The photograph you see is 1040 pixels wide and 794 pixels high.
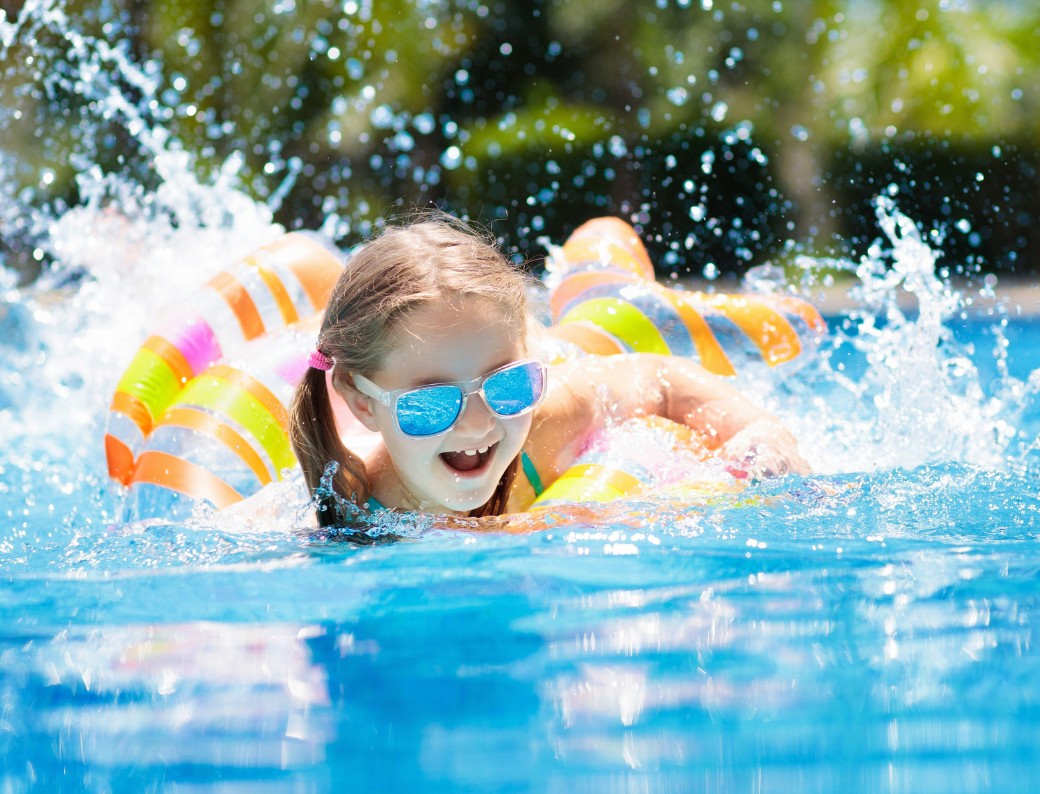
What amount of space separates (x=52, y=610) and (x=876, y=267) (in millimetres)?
8262

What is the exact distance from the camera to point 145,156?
1139cm

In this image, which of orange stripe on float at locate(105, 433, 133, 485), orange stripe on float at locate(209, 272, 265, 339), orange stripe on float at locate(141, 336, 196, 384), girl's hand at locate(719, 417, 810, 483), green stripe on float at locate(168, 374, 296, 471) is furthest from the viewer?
orange stripe on float at locate(209, 272, 265, 339)

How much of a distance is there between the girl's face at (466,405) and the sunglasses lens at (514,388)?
3 cm

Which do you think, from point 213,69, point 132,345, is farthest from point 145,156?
point 132,345

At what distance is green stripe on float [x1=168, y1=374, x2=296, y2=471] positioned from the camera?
3783 mm

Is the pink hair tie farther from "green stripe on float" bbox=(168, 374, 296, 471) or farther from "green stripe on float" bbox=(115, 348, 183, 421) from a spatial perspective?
"green stripe on float" bbox=(115, 348, 183, 421)

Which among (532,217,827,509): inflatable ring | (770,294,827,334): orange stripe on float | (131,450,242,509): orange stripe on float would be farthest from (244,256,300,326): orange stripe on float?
(770,294,827,334): orange stripe on float

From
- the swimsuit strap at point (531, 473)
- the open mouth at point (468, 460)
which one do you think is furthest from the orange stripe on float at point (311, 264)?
the open mouth at point (468, 460)

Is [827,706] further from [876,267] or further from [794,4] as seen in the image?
[794,4]

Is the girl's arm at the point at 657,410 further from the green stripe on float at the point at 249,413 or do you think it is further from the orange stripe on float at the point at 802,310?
the orange stripe on float at the point at 802,310

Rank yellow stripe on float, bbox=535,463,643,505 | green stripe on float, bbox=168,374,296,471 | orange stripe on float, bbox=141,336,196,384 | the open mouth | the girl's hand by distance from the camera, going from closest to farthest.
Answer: the open mouth < yellow stripe on float, bbox=535,463,643,505 < the girl's hand < green stripe on float, bbox=168,374,296,471 < orange stripe on float, bbox=141,336,196,384

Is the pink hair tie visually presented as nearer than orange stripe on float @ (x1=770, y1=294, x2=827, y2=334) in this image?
Yes

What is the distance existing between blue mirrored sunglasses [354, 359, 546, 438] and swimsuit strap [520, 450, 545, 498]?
19.4 inches

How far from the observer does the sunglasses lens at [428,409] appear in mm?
2814
